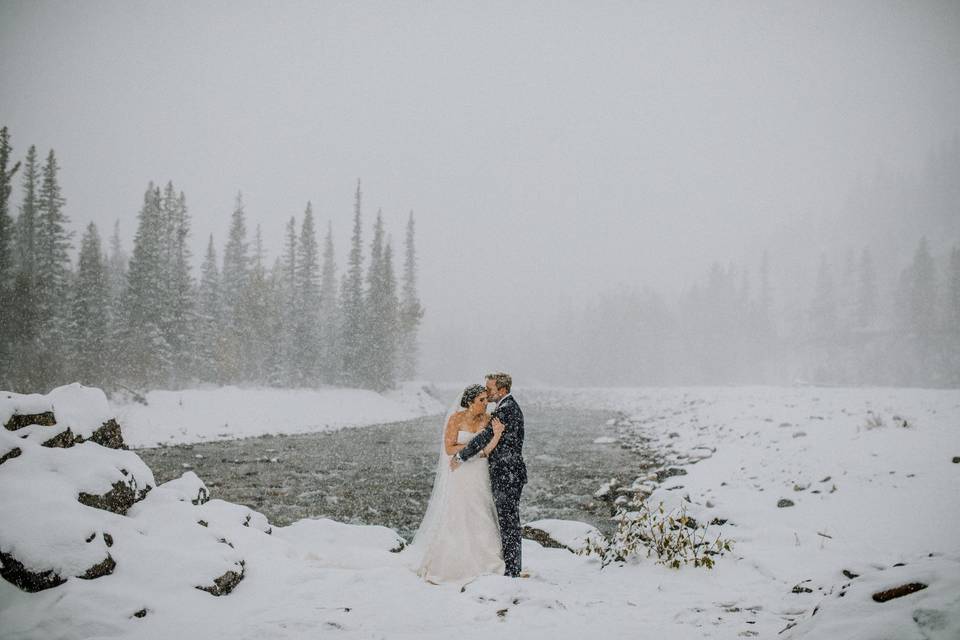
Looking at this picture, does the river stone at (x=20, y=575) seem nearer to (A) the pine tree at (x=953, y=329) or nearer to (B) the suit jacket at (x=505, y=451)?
(B) the suit jacket at (x=505, y=451)

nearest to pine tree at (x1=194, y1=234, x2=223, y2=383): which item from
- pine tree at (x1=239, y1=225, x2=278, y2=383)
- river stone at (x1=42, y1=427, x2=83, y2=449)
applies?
pine tree at (x1=239, y1=225, x2=278, y2=383)

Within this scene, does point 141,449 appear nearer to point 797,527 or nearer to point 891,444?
point 797,527

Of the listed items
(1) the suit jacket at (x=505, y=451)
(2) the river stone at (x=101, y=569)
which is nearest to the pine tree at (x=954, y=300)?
(1) the suit jacket at (x=505, y=451)

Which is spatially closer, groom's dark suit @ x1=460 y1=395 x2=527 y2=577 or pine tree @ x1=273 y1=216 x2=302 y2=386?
groom's dark suit @ x1=460 y1=395 x2=527 y2=577

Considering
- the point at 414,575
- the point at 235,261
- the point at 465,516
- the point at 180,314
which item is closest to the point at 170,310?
the point at 180,314

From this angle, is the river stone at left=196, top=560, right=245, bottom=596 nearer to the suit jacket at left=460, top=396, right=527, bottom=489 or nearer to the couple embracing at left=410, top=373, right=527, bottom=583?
the couple embracing at left=410, top=373, right=527, bottom=583

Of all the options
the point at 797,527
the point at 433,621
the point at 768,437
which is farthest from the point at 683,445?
the point at 433,621

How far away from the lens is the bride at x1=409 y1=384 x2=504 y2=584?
716 centimetres

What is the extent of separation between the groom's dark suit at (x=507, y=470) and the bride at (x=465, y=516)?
139 millimetres

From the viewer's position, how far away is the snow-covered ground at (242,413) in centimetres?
2266

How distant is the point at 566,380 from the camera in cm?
9794

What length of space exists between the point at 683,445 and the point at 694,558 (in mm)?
12668

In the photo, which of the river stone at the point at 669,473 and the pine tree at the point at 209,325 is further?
the pine tree at the point at 209,325

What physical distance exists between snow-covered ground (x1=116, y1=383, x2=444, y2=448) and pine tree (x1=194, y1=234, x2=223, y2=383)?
9.84 meters
